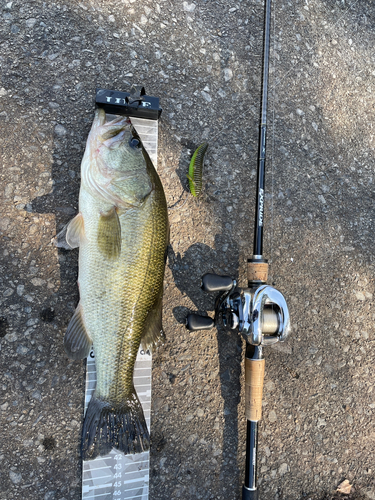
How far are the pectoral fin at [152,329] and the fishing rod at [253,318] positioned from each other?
0.66 feet

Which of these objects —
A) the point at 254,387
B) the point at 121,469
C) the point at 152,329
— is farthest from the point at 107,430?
the point at 254,387

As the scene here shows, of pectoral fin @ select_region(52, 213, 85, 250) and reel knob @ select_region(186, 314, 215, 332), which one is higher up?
pectoral fin @ select_region(52, 213, 85, 250)

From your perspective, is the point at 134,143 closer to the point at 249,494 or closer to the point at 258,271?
the point at 258,271

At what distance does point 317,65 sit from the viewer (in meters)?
2.73

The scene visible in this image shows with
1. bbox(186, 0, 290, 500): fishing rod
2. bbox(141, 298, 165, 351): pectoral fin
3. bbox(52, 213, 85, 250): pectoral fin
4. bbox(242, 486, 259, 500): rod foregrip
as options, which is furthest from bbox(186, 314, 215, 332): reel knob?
bbox(242, 486, 259, 500): rod foregrip

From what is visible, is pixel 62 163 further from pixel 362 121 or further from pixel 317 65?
pixel 362 121

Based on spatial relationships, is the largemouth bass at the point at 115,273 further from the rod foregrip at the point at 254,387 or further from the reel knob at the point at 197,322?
the rod foregrip at the point at 254,387

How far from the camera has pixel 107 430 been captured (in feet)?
5.72

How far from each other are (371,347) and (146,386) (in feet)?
5.97

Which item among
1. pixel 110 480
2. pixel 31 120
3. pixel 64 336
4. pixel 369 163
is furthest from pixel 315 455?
pixel 31 120

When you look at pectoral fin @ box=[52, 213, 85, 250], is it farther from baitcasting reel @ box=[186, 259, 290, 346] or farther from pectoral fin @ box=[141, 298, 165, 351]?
baitcasting reel @ box=[186, 259, 290, 346]

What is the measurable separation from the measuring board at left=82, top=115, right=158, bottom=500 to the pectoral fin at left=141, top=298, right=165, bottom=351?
0.20 meters

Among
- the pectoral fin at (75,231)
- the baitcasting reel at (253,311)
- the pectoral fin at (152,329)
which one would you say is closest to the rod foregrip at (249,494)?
the baitcasting reel at (253,311)

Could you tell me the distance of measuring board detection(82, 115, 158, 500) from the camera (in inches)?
75.2
